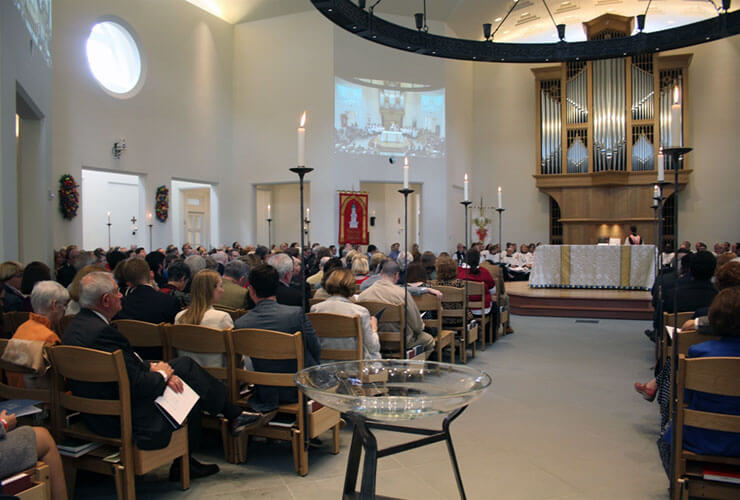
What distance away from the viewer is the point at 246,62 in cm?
1488

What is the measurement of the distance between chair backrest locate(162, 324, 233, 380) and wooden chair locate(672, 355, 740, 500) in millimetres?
2167

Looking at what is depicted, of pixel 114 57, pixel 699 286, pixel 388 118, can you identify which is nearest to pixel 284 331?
pixel 699 286

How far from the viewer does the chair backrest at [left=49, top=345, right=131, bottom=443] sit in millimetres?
2398

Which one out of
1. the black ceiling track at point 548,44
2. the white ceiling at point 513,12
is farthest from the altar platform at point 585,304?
the white ceiling at point 513,12

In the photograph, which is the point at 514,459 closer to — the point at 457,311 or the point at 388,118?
the point at 457,311

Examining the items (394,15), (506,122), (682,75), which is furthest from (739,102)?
(394,15)

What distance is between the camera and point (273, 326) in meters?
3.13

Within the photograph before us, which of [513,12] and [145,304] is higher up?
[513,12]

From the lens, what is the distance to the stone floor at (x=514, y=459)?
9.30ft

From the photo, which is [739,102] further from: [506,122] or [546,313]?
[546,313]

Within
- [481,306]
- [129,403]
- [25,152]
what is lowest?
[481,306]

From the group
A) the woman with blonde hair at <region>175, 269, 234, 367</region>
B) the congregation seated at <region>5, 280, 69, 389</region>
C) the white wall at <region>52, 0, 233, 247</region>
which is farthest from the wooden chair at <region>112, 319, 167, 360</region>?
the white wall at <region>52, 0, 233, 247</region>

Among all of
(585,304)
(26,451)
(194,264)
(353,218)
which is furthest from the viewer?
(353,218)

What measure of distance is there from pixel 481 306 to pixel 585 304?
3188 millimetres
